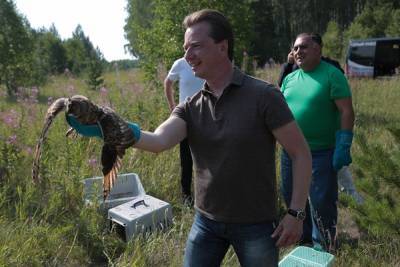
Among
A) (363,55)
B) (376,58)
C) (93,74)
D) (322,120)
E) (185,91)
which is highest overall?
(185,91)

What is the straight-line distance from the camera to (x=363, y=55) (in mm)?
15688

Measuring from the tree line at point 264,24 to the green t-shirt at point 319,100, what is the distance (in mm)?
4204

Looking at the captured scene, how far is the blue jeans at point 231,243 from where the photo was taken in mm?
1834

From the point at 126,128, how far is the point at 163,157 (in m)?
3.28

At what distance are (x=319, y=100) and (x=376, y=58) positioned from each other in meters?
13.7

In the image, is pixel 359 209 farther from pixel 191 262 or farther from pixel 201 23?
pixel 201 23

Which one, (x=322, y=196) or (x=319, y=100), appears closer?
(x=319, y=100)

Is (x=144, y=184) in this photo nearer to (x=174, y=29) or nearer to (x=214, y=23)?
(x=214, y=23)

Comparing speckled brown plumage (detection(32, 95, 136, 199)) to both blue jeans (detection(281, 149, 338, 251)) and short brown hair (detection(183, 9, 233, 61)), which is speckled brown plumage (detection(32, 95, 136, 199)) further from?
blue jeans (detection(281, 149, 338, 251))

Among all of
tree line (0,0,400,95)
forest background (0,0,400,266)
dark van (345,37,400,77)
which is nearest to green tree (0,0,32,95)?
tree line (0,0,400,95)

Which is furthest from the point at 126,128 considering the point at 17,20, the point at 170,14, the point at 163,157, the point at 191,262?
the point at 17,20

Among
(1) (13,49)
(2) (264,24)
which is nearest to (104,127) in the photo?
(1) (13,49)

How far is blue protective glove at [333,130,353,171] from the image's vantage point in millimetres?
3111

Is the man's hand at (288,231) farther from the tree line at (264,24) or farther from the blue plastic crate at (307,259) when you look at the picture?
the tree line at (264,24)
